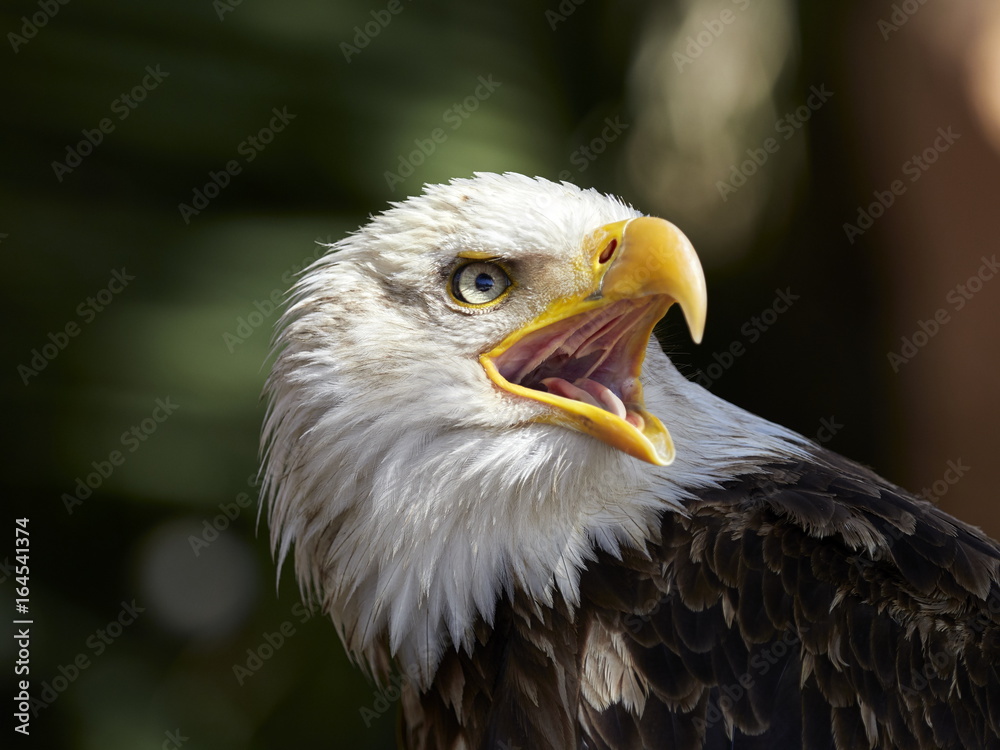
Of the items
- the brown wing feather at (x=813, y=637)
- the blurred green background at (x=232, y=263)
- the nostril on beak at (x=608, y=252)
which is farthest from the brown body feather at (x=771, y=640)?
the blurred green background at (x=232, y=263)

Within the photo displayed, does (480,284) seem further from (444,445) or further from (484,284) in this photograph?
(444,445)

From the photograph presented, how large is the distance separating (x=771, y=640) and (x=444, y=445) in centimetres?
58

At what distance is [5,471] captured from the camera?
2562 mm

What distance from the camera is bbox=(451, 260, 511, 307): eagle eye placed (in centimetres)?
140

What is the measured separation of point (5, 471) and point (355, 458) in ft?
5.76

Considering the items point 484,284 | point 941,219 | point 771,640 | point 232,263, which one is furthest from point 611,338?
point 941,219

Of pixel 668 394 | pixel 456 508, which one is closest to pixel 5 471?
pixel 456 508

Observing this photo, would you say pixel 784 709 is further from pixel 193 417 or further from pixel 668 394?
pixel 193 417

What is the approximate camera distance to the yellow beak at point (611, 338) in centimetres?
123

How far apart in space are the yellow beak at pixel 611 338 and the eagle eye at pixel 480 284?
80 millimetres

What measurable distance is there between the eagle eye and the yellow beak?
0.08 meters

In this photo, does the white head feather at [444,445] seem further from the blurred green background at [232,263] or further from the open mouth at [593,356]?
the blurred green background at [232,263]

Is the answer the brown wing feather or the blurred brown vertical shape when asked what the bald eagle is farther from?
the blurred brown vertical shape

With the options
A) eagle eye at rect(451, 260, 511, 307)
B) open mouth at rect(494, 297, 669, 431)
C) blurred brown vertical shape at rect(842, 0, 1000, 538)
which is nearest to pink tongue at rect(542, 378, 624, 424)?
open mouth at rect(494, 297, 669, 431)
